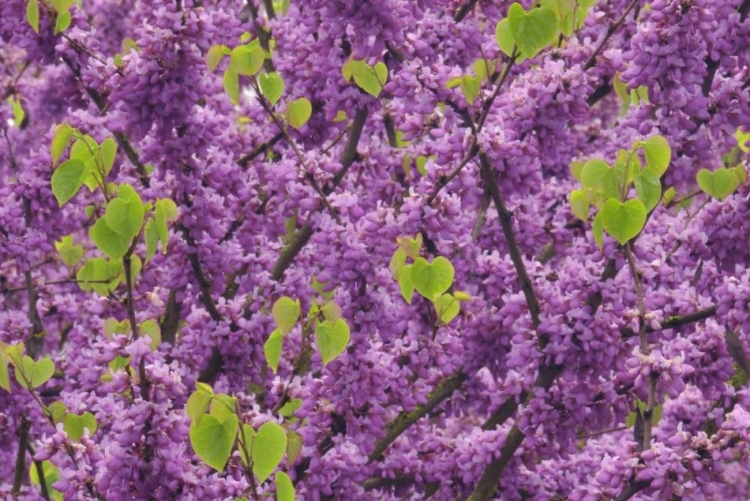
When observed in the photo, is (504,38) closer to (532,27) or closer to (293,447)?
(532,27)

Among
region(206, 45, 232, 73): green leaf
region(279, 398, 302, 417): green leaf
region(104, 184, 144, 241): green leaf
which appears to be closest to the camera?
region(104, 184, 144, 241): green leaf

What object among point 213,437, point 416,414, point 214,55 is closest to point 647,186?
point 213,437

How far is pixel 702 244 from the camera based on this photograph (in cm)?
376

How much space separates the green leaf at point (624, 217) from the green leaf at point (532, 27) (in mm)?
507

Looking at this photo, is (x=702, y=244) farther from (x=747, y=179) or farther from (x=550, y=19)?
(x=550, y=19)

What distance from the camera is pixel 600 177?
2998 millimetres

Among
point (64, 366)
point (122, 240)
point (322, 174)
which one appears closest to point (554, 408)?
point (322, 174)

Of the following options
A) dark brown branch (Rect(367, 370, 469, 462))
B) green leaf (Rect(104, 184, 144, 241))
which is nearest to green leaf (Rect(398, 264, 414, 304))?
green leaf (Rect(104, 184, 144, 241))

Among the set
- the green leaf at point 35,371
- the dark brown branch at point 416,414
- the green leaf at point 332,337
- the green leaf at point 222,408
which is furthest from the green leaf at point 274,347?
the dark brown branch at point 416,414

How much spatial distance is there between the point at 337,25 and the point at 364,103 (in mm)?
372

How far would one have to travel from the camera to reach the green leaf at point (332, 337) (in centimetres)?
303

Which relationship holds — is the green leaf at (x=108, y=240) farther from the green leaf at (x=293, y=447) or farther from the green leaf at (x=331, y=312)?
the green leaf at (x=293, y=447)

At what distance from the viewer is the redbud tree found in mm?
3080

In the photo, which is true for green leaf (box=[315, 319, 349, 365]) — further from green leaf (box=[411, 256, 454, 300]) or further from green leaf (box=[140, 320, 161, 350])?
green leaf (box=[140, 320, 161, 350])
